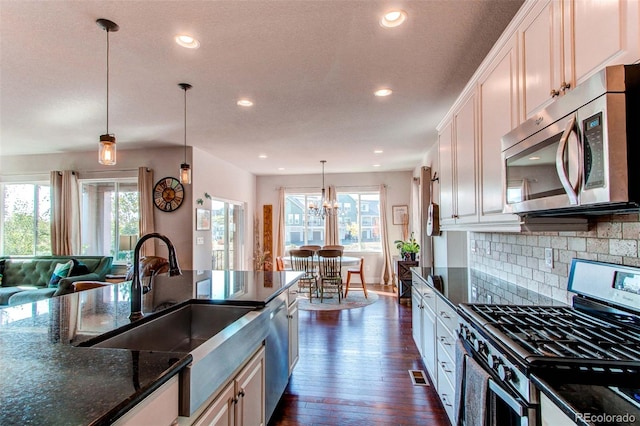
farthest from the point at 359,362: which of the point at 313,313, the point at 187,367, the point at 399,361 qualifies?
the point at 187,367

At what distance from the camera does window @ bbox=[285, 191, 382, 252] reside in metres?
7.76

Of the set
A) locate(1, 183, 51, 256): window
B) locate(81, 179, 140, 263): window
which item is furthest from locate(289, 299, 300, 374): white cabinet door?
locate(1, 183, 51, 256): window

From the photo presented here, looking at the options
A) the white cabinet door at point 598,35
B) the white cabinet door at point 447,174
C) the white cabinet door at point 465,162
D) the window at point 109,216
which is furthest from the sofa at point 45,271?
the white cabinet door at point 598,35

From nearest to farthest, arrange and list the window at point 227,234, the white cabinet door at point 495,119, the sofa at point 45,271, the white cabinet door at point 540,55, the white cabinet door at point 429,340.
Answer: the white cabinet door at point 540,55, the white cabinet door at point 495,119, the white cabinet door at point 429,340, the sofa at point 45,271, the window at point 227,234

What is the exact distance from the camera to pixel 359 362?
3.18m

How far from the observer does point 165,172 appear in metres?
5.07

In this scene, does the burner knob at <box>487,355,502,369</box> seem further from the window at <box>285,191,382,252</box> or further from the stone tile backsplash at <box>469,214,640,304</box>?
the window at <box>285,191,382,252</box>

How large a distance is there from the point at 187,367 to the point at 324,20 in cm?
196

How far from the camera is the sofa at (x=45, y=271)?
4.64 metres

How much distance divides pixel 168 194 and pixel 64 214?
1846mm

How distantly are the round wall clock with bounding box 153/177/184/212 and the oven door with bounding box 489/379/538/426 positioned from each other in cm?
478

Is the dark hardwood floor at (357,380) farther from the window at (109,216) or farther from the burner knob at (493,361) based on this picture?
the window at (109,216)

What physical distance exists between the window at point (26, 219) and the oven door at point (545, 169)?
6.97m

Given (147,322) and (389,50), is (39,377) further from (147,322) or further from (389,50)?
(389,50)
